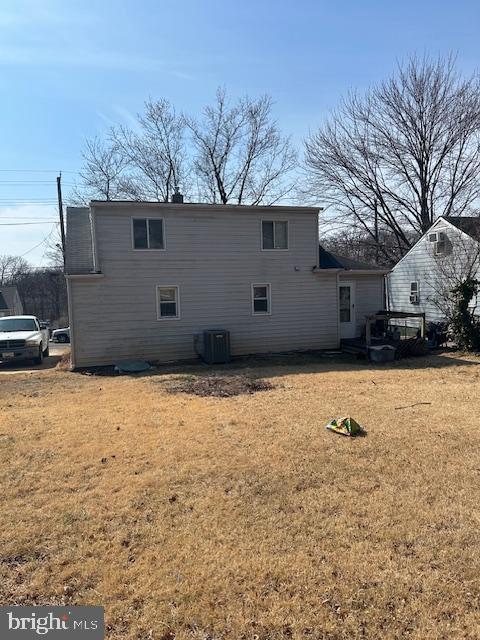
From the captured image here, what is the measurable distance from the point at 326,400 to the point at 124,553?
5.42 metres

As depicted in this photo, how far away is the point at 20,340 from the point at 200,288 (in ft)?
21.1

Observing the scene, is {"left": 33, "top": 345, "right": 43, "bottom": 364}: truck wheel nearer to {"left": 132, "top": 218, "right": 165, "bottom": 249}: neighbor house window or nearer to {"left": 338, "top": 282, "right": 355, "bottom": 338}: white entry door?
{"left": 132, "top": 218, "right": 165, "bottom": 249}: neighbor house window

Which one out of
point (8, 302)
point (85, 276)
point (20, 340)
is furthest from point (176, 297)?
point (8, 302)

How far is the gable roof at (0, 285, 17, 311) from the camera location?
41.5 m

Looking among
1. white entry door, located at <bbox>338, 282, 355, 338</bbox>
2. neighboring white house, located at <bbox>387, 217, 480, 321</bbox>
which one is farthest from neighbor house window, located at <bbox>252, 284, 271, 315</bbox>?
neighboring white house, located at <bbox>387, 217, 480, 321</bbox>

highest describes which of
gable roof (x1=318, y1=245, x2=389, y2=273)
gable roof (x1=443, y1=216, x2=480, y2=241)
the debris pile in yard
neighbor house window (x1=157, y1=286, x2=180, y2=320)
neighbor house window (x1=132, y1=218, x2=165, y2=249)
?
gable roof (x1=443, y1=216, x2=480, y2=241)

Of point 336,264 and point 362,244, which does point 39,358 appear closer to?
point 336,264

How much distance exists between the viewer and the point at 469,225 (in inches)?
728

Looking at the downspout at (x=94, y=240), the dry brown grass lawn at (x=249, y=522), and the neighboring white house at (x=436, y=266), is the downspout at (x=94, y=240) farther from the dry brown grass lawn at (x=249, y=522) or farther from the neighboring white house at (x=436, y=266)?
the neighboring white house at (x=436, y=266)

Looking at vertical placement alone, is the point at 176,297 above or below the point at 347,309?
above

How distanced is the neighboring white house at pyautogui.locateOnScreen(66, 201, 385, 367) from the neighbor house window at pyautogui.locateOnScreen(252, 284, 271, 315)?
4 cm

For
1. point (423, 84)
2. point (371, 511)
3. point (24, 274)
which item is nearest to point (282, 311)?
point (371, 511)

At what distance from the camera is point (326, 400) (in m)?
7.96

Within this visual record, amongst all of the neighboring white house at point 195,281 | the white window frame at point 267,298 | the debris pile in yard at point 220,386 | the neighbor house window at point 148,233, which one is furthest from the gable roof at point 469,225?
the neighbor house window at point 148,233
